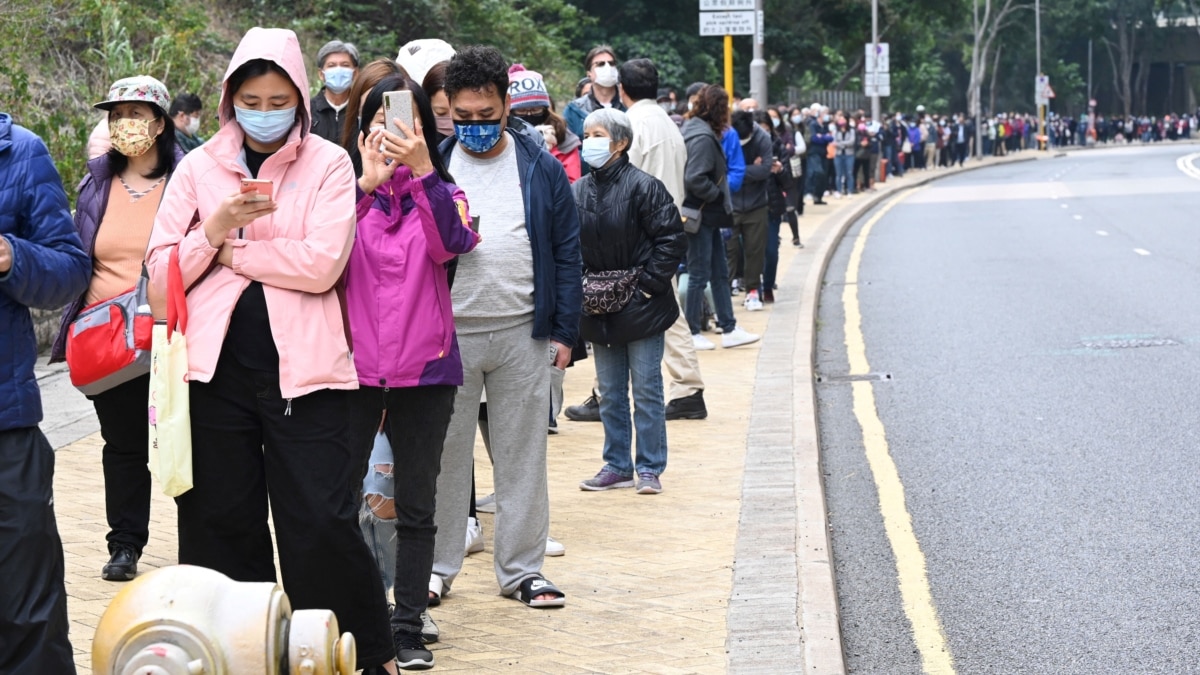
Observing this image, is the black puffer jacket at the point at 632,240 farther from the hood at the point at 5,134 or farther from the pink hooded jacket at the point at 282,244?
the hood at the point at 5,134

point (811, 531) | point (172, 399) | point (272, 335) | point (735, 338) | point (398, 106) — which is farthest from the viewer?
point (735, 338)

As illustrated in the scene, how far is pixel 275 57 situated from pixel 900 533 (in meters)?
4.05

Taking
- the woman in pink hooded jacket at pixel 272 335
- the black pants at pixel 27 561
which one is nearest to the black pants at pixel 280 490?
the woman in pink hooded jacket at pixel 272 335

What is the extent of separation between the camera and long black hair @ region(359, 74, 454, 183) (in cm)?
510

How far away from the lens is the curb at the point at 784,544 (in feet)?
17.7

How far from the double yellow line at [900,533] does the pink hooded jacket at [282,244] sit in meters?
2.40

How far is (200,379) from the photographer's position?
441cm

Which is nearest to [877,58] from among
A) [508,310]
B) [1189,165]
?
[1189,165]

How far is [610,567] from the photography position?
260 inches

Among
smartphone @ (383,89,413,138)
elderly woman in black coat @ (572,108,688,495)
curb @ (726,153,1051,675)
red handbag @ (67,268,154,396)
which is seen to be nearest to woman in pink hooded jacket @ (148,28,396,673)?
smartphone @ (383,89,413,138)

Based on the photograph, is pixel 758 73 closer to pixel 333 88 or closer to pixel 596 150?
pixel 333 88

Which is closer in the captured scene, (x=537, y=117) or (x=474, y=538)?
(x=474, y=538)

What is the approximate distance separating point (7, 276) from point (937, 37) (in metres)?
85.4

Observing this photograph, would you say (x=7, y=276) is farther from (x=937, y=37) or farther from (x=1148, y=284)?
(x=937, y=37)
